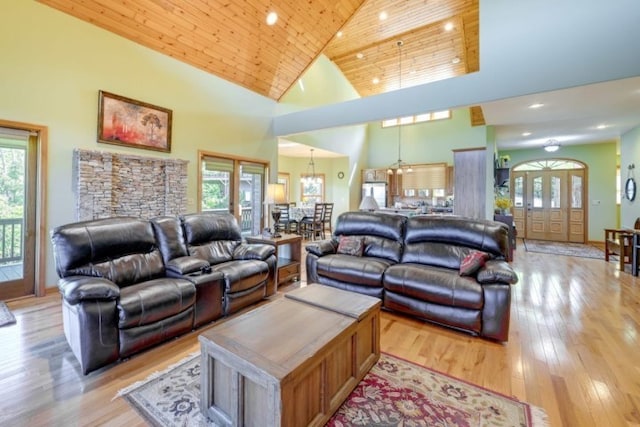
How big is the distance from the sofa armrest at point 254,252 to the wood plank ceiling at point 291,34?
3.48 metres

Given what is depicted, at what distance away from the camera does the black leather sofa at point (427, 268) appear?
2.65 m

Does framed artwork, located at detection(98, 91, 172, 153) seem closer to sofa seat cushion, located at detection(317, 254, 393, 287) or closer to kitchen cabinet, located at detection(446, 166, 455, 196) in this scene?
sofa seat cushion, located at detection(317, 254, 393, 287)

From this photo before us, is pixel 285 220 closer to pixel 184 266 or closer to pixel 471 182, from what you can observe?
pixel 471 182

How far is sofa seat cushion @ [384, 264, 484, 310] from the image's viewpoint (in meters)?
2.68

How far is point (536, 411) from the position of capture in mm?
1759

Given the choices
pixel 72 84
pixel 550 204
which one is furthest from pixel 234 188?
pixel 550 204

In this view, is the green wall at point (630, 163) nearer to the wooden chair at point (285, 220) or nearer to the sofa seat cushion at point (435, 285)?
the sofa seat cushion at point (435, 285)

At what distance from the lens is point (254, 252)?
3545 millimetres

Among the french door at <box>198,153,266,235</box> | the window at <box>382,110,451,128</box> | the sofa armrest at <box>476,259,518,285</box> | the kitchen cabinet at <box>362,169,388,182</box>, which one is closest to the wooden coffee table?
the sofa armrest at <box>476,259,518,285</box>

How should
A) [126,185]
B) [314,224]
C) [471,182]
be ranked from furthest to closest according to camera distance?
[314,224]
[471,182]
[126,185]

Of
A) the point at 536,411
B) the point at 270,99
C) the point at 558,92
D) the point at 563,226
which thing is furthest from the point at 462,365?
the point at 563,226

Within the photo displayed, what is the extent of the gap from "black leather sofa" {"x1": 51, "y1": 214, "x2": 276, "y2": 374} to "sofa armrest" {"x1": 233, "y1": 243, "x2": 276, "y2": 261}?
0.01m

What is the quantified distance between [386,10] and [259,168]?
4465mm

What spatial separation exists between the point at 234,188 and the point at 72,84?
2.88m
